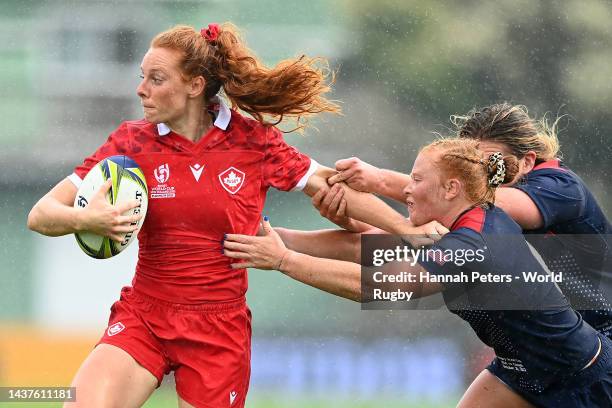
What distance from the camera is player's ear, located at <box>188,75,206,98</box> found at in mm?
4637

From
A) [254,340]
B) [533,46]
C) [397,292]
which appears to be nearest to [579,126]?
[533,46]

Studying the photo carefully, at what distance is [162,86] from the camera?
455 centimetres

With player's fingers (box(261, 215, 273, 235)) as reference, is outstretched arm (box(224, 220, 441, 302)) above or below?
below

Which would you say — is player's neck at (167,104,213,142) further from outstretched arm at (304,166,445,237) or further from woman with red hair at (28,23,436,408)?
outstretched arm at (304,166,445,237)

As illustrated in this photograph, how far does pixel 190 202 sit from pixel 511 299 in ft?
4.50

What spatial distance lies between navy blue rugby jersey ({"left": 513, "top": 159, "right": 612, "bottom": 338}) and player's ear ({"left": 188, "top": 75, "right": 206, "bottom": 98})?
1.45 metres

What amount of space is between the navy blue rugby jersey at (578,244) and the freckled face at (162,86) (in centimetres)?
155

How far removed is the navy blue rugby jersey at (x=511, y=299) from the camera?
422 centimetres

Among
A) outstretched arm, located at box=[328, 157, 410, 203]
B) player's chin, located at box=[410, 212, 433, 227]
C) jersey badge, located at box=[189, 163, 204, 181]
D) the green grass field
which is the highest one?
jersey badge, located at box=[189, 163, 204, 181]

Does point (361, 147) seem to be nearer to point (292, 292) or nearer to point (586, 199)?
point (292, 292)

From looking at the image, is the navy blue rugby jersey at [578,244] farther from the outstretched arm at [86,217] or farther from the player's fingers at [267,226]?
the outstretched arm at [86,217]

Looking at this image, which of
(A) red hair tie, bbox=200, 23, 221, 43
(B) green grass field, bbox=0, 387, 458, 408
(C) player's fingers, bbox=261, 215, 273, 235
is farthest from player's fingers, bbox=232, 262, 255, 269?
(B) green grass field, bbox=0, 387, 458, 408

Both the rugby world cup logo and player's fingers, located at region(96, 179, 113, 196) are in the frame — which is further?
the rugby world cup logo

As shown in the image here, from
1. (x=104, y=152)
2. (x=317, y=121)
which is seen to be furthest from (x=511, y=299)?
(x=317, y=121)
